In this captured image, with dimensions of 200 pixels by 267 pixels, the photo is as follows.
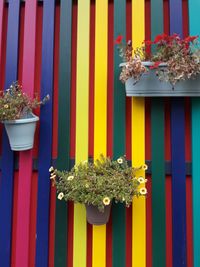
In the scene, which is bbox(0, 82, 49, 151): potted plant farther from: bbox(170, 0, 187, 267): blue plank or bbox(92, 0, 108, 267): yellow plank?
bbox(170, 0, 187, 267): blue plank

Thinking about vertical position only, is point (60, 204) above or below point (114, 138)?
below

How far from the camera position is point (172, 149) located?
218 cm

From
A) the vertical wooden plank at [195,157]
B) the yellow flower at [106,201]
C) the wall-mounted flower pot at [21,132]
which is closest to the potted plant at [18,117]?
the wall-mounted flower pot at [21,132]

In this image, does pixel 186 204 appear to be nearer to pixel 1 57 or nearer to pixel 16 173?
pixel 16 173

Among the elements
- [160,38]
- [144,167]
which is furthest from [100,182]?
[160,38]

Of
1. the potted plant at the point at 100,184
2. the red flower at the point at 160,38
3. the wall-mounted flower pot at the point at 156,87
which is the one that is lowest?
the potted plant at the point at 100,184

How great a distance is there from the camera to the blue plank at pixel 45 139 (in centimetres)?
223

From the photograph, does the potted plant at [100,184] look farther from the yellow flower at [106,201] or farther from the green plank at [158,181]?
the green plank at [158,181]

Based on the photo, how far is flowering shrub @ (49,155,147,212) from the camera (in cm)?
192

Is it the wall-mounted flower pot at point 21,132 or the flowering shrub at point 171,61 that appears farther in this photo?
the wall-mounted flower pot at point 21,132

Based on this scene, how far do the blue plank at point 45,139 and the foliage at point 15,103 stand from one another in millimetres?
114

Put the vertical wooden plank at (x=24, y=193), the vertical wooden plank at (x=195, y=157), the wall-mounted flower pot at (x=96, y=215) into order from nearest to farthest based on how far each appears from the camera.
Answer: the wall-mounted flower pot at (x=96, y=215), the vertical wooden plank at (x=195, y=157), the vertical wooden plank at (x=24, y=193)

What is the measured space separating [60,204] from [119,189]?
20.3 inches

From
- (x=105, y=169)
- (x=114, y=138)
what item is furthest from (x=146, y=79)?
(x=105, y=169)
